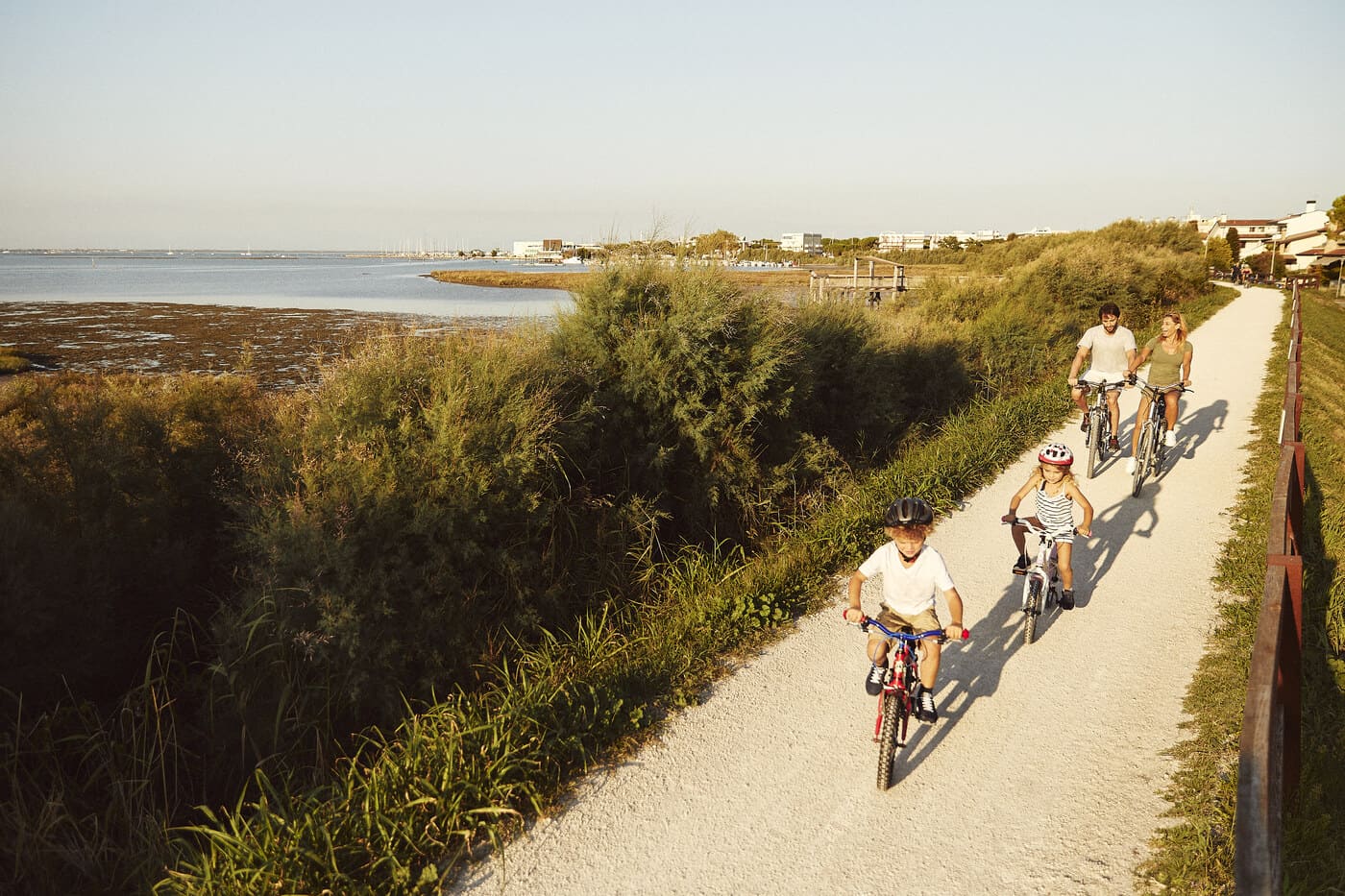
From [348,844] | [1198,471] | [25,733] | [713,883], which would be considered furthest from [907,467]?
[25,733]

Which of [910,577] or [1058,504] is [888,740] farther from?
[1058,504]

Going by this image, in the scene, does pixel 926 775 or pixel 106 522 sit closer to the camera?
pixel 926 775

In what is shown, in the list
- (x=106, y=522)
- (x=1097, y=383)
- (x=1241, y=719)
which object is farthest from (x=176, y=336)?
(x=1241, y=719)

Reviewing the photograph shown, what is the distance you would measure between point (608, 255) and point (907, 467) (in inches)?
177

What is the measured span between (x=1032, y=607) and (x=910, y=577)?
1902mm

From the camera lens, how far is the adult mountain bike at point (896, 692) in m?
4.30

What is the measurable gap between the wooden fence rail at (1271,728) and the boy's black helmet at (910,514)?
59.9 inches

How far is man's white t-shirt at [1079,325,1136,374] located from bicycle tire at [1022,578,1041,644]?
530 centimetres

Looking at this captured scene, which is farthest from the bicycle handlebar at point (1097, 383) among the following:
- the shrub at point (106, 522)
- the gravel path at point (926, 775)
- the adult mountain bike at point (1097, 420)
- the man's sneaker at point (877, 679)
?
the shrub at point (106, 522)

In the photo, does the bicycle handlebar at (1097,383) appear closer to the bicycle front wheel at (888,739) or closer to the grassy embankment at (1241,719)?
the grassy embankment at (1241,719)

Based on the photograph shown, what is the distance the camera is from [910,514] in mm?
4488

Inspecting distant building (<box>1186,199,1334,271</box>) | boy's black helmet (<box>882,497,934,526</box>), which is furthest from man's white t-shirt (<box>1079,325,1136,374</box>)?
distant building (<box>1186,199,1334,271</box>)

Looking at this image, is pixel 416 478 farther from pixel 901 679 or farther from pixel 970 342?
pixel 970 342

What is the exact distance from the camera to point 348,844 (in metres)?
3.79
